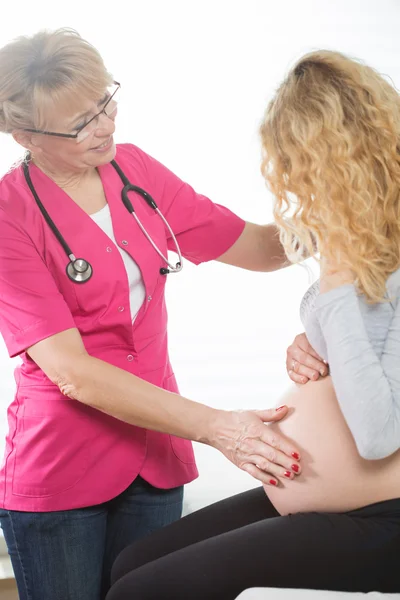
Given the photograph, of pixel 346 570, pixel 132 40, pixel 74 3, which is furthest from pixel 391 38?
pixel 346 570

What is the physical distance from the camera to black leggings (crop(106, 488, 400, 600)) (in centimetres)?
122

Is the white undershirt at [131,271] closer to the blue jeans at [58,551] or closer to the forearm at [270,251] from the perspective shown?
the forearm at [270,251]

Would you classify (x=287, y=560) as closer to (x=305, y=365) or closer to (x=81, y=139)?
(x=305, y=365)

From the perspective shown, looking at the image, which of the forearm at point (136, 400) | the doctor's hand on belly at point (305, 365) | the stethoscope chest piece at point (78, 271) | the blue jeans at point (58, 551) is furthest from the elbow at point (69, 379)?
the doctor's hand on belly at point (305, 365)

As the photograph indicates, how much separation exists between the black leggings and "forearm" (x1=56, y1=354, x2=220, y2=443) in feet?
0.82

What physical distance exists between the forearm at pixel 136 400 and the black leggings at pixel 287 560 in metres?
0.25

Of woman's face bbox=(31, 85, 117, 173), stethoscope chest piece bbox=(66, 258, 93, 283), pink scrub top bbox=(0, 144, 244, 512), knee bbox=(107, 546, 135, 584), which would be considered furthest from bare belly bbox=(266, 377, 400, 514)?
woman's face bbox=(31, 85, 117, 173)

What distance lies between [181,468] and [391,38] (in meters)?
1.65

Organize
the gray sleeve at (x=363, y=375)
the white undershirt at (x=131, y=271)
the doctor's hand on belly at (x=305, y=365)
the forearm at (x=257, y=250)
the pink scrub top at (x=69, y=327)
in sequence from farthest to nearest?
1. the forearm at (x=257, y=250)
2. the white undershirt at (x=131, y=271)
3. the pink scrub top at (x=69, y=327)
4. the doctor's hand on belly at (x=305, y=365)
5. the gray sleeve at (x=363, y=375)

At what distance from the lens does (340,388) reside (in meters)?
1.20

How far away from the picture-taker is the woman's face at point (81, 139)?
1.54 meters

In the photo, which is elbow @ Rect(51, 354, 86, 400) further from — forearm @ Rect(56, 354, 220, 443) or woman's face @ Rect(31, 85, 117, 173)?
woman's face @ Rect(31, 85, 117, 173)

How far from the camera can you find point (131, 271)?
5.44 ft

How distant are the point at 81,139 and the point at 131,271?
0.30m
